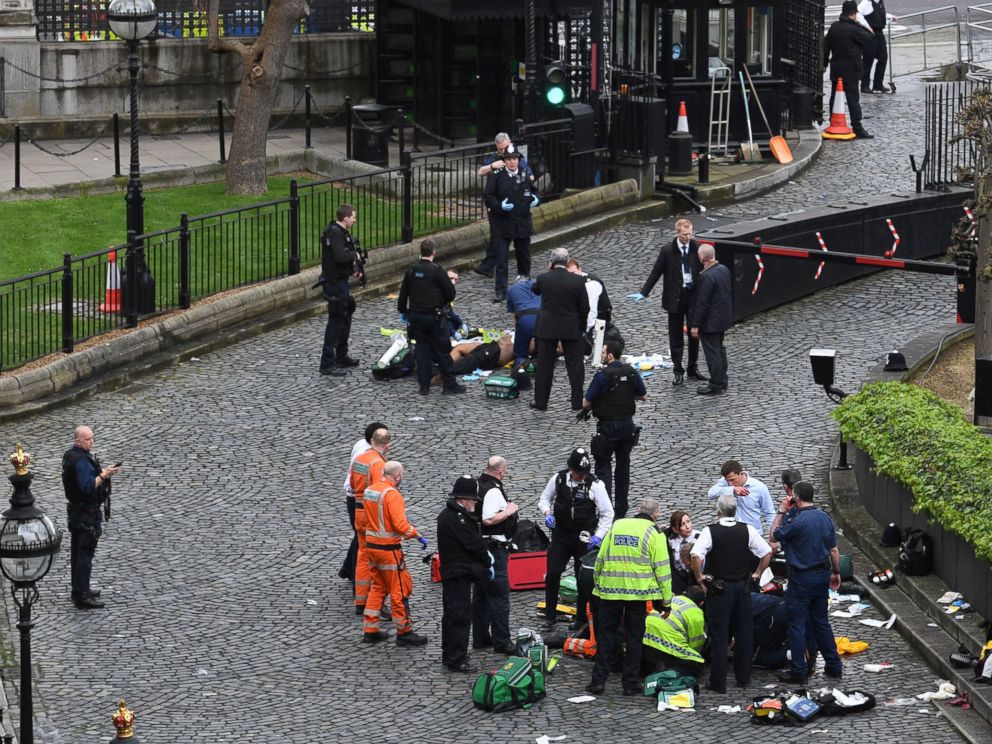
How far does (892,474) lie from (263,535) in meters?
5.37

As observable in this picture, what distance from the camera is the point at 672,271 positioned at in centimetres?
2081

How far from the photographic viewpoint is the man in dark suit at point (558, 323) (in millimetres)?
19609

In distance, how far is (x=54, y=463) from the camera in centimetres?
1864

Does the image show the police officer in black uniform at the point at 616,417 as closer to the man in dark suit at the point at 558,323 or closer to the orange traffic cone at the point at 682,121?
the man in dark suit at the point at 558,323

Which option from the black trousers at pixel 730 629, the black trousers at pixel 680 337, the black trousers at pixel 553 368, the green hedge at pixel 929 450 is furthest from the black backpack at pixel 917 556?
the black trousers at pixel 680 337

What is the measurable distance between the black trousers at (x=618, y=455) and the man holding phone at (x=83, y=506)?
14.2 ft

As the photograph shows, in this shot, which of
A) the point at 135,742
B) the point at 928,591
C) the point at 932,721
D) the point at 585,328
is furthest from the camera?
the point at 585,328

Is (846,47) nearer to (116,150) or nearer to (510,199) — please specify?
(510,199)

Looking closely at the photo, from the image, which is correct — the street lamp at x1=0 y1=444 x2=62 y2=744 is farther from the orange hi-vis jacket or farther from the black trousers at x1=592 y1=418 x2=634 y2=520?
the black trousers at x1=592 y1=418 x2=634 y2=520

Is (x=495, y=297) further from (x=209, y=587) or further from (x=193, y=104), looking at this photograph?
(x=193, y=104)

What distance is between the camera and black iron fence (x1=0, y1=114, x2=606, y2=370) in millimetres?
21328

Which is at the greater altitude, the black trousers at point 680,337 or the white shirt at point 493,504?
the black trousers at point 680,337

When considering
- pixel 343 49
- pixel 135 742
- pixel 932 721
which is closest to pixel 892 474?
pixel 932 721

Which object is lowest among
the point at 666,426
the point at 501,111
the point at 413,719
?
the point at 413,719
